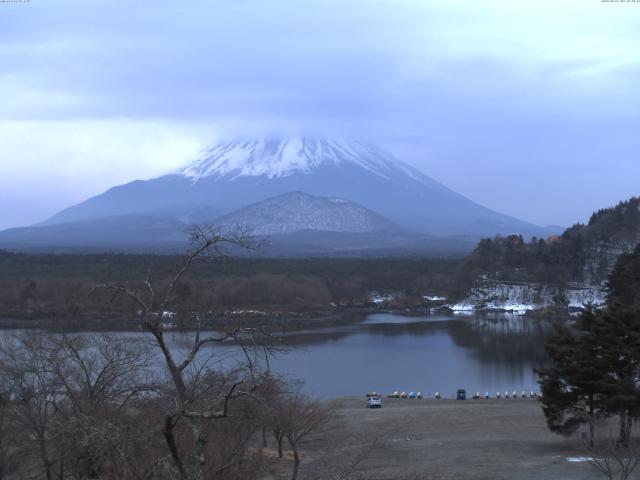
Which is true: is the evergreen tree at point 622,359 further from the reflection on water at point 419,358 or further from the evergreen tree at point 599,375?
the reflection on water at point 419,358

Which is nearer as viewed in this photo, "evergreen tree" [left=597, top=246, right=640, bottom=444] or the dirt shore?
the dirt shore

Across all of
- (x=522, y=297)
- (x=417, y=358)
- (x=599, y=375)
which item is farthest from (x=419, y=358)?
(x=522, y=297)

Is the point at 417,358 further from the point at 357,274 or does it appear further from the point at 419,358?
the point at 357,274

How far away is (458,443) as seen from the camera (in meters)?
15.5

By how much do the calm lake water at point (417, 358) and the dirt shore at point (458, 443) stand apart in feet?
10.5

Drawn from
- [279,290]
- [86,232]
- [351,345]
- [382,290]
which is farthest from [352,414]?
[86,232]

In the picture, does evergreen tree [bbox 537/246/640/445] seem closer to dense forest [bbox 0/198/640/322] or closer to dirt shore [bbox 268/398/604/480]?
dirt shore [bbox 268/398/604/480]

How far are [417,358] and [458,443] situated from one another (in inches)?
665

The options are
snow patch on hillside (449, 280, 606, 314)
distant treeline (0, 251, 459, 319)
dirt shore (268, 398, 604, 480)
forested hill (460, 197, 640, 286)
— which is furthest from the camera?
forested hill (460, 197, 640, 286)

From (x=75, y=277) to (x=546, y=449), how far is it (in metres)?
44.7

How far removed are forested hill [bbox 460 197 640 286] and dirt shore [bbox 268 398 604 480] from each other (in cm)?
3848

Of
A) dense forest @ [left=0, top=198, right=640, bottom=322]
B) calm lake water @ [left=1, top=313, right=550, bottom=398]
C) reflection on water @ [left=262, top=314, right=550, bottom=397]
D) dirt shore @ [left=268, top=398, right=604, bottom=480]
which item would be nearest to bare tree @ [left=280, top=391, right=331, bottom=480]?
dirt shore @ [left=268, top=398, right=604, bottom=480]

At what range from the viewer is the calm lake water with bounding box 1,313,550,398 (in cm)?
2620

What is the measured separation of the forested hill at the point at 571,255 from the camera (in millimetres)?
58344
